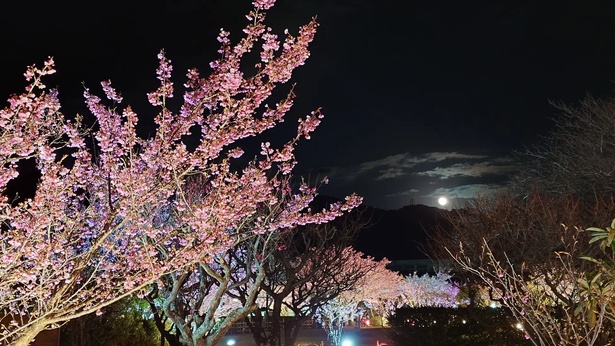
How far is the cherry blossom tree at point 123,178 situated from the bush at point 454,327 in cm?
681

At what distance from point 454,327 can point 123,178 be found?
32.4 ft

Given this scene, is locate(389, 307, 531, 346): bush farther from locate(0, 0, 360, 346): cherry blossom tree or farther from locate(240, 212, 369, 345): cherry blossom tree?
locate(0, 0, 360, 346): cherry blossom tree

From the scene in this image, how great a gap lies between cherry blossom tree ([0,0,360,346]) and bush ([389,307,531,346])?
268 inches

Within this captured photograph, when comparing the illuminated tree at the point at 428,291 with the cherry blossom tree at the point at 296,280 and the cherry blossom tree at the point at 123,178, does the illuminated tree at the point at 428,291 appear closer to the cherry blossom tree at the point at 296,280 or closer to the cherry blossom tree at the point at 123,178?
the cherry blossom tree at the point at 296,280

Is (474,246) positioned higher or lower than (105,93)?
lower

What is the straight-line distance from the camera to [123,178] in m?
6.41

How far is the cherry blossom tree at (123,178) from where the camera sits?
211 inches

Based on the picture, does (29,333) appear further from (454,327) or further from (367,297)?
(367,297)

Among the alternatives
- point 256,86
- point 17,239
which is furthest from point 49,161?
point 256,86

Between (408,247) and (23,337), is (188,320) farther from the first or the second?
(408,247)

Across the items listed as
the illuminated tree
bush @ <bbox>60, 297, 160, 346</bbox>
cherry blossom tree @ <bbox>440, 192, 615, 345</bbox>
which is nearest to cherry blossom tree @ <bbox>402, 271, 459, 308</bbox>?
the illuminated tree

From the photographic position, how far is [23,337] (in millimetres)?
5012

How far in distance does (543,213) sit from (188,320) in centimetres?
803

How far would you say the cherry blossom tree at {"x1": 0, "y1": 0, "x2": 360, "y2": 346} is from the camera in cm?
536
